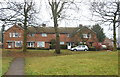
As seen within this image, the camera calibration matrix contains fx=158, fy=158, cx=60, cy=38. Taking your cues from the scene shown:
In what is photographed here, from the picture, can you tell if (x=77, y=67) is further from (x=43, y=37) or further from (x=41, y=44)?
(x=43, y=37)

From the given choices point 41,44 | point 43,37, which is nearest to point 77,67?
point 41,44

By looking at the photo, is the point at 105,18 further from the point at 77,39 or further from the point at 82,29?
the point at 77,39

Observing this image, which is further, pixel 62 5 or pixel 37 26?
pixel 62 5

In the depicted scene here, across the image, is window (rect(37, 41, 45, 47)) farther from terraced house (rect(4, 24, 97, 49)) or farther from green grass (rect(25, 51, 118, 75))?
green grass (rect(25, 51, 118, 75))

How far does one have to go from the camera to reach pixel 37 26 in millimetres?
26953

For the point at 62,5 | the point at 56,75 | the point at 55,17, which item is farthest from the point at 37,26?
the point at 56,75

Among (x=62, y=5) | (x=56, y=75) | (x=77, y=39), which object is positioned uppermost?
(x=62, y=5)

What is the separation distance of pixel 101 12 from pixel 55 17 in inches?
331

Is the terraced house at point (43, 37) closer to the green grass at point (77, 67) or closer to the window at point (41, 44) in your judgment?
the window at point (41, 44)

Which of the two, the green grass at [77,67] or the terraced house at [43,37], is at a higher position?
the terraced house at [43,37]

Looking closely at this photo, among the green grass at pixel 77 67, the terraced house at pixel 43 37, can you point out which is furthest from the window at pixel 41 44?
the green grass at pixel 77 67

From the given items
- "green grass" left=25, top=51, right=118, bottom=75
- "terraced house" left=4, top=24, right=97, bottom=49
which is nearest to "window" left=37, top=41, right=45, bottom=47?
"terraced house" left=4, top=24, right=97, bottom=49

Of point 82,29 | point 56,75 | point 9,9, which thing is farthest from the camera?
point 82,29

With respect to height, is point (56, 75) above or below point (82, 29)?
below
